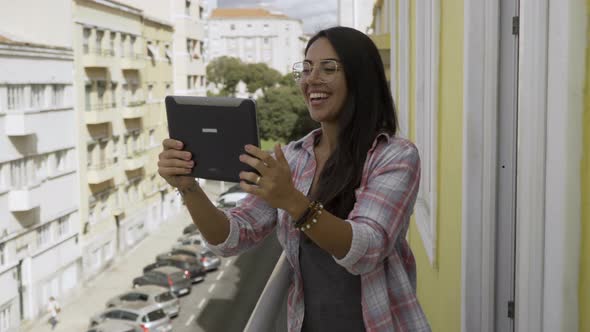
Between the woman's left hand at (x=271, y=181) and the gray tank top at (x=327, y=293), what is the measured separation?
13 cm

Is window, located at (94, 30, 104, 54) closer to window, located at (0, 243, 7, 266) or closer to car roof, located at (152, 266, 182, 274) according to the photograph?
window, located at (0, 243, 7, 266)

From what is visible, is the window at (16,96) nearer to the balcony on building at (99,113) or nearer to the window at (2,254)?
the balcony on building at (99,113)

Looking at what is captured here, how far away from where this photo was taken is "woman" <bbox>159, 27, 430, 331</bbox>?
0.92 m

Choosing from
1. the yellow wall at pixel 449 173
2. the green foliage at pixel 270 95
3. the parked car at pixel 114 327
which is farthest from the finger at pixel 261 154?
the green foliage at pixel 270 95

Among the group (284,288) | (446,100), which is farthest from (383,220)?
(446,100)

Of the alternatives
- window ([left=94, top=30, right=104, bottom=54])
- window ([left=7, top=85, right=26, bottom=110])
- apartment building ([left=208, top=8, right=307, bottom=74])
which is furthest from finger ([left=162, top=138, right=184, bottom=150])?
apartment building ([left=208, top=8, right=307, bottom=74])

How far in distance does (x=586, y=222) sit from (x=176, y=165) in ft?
1.76

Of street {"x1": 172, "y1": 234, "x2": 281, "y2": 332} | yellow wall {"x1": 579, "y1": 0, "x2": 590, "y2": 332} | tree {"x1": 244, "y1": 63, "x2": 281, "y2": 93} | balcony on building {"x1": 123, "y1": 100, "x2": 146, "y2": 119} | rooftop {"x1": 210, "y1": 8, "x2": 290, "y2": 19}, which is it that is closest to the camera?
yellow wall {"x1": 579, "y1": 0, "x2": 590, "y2": 332}

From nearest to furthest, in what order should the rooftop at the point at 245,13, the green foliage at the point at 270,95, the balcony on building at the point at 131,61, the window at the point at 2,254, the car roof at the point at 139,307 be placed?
the car roof at the point at 139,307
the window at the point at 2,254
the balcony on building at the point at 131,61
the green foliage at the point at 270,95
the rooftop at the point at 245,13

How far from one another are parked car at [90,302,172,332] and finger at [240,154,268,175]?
53.7 feet

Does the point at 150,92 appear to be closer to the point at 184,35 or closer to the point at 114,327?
the point at 184,35

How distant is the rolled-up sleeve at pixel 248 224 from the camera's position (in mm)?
1149

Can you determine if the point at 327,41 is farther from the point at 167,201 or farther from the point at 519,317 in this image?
the point at 167,201

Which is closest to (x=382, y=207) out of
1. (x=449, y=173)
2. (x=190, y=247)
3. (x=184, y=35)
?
(x=449, y=173)
